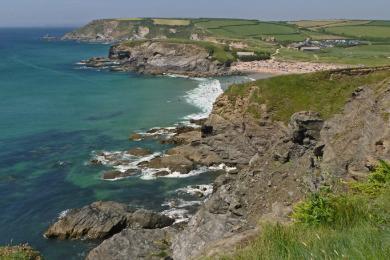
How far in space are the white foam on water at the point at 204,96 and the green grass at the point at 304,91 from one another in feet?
58.4

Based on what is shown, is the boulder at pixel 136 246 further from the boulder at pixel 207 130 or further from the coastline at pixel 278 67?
the coastline at pixel 278 67

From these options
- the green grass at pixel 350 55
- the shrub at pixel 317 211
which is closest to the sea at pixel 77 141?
the shrub at pixel 317 211

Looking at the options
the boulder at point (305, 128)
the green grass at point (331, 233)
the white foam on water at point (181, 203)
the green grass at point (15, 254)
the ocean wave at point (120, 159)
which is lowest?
the ocean wave at point (120, 159)

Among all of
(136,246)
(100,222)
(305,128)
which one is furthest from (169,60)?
(136,246)

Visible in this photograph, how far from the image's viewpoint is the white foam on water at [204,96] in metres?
83.7

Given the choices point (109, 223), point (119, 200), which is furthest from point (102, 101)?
point (109, 223)

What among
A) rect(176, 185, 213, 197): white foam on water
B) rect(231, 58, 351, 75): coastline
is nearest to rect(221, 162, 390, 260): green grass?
rect(176, 185, 213, 197): white foam on water

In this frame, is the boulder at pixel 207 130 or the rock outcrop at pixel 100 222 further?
the boulder at pixel 207 130

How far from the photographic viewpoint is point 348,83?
2393 inches

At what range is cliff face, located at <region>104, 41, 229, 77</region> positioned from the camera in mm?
144125

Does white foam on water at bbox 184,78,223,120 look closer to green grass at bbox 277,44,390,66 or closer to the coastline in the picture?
the coastline

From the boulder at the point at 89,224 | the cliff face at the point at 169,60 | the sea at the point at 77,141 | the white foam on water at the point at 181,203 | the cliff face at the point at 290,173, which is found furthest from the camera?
the cliff face at the point at 169,60

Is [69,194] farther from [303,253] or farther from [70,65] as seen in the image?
[70,65]

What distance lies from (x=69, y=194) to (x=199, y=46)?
11361 cm
